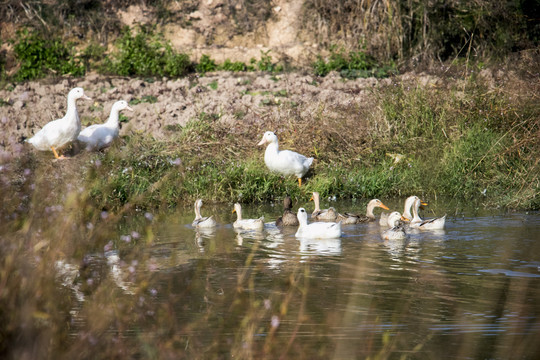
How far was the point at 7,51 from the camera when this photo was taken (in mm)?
21469

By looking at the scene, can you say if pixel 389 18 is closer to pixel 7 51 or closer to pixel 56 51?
pixel 56 51

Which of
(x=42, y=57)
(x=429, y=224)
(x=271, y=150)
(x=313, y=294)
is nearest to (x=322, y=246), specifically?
(x=429, y=224)

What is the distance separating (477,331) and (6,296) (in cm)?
366

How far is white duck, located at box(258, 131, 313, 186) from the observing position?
1373cm

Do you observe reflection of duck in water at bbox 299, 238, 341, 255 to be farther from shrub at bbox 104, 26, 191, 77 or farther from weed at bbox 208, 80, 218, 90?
shrub at bbox 104, 26, 191, 77

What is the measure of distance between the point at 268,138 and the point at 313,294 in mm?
7354

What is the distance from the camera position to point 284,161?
13.7 meters

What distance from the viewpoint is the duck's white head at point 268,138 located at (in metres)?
14.2

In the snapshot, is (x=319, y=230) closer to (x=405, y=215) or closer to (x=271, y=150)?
(x=405, y=215)

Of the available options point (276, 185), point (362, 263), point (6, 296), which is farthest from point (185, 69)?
point (6, 296)

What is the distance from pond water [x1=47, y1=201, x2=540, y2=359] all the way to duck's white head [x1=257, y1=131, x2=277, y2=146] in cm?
344

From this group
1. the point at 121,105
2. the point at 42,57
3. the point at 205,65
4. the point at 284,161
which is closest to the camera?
the point at 284,161

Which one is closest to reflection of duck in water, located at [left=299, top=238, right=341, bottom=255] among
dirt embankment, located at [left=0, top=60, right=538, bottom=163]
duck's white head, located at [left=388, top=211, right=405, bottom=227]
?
duck's white head, located at [left=388, top=211, right=405, bottom=227]

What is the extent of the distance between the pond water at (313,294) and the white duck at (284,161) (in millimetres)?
2821
